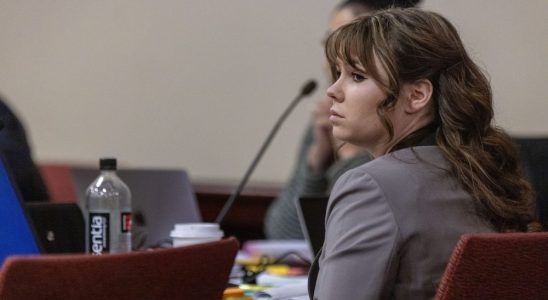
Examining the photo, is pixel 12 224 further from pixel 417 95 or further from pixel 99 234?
pixel 417 95

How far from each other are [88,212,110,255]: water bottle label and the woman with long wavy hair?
0.47 meters

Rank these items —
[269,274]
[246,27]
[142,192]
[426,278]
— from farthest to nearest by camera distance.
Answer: [246,27]
[142,192]
[269,274]
[426,278]

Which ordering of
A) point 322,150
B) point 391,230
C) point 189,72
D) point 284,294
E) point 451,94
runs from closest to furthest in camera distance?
point 391,230
point 451,94
point 284,294
point 322,150
point 189,72

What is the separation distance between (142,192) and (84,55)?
2.24m

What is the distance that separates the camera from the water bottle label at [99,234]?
1.95 metres

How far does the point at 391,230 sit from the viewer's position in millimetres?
1501

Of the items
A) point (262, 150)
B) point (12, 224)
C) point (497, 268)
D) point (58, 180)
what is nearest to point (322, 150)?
point (262, 150)

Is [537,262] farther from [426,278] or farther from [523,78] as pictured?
[523,78]

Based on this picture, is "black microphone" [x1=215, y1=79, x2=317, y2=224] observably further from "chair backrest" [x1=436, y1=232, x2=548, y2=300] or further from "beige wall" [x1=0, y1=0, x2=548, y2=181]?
"chair backrest" [x1=436, y1=232, x2=548, y2=300]

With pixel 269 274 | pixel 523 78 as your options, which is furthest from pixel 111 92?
pixel 269 274

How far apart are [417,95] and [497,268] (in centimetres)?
39

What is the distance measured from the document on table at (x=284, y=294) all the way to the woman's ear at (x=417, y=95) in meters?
0.48

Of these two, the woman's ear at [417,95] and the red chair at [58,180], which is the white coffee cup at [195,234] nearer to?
the woman's ear at [417,95]

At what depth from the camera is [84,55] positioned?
180 inches
